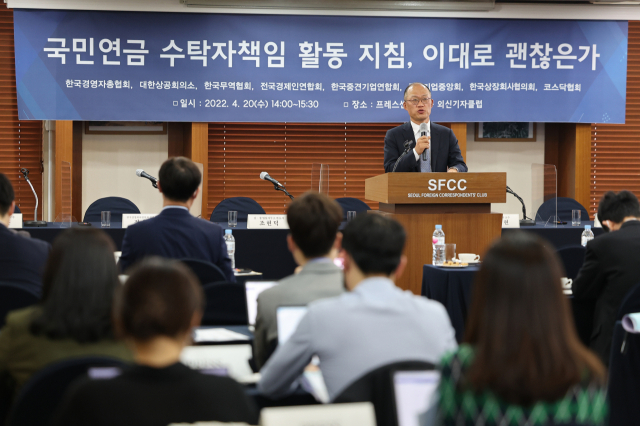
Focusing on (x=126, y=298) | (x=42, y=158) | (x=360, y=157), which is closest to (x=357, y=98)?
(x=360, y=157)

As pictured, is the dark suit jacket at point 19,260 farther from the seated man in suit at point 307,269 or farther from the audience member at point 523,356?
the audience member at point 523,356

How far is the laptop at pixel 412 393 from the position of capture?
1314mm

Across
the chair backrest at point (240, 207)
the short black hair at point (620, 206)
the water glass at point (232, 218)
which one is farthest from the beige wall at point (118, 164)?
the short black hair at point (620, 206)

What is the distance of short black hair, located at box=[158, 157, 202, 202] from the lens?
3.23 m

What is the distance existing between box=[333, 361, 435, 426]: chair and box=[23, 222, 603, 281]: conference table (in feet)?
12.8

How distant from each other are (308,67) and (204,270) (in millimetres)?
4513

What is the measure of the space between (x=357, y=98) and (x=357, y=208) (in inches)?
56.7

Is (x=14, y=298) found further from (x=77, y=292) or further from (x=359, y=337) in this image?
(x=359, y=337)

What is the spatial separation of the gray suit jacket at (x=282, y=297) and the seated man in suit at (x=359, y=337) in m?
0.34

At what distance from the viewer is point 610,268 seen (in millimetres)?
3191

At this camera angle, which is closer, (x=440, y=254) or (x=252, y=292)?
(x=252, y=292)

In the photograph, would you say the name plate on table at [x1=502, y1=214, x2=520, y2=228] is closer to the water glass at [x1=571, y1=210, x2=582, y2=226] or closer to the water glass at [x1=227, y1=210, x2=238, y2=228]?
the water glass at [x1=571, y1=210, x2=582, y2=226]

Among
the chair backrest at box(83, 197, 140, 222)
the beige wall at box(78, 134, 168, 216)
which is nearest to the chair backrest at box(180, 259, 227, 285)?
the chair backrest at box(83, 197, 140, 222)

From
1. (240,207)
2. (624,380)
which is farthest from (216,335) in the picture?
(240,207)
